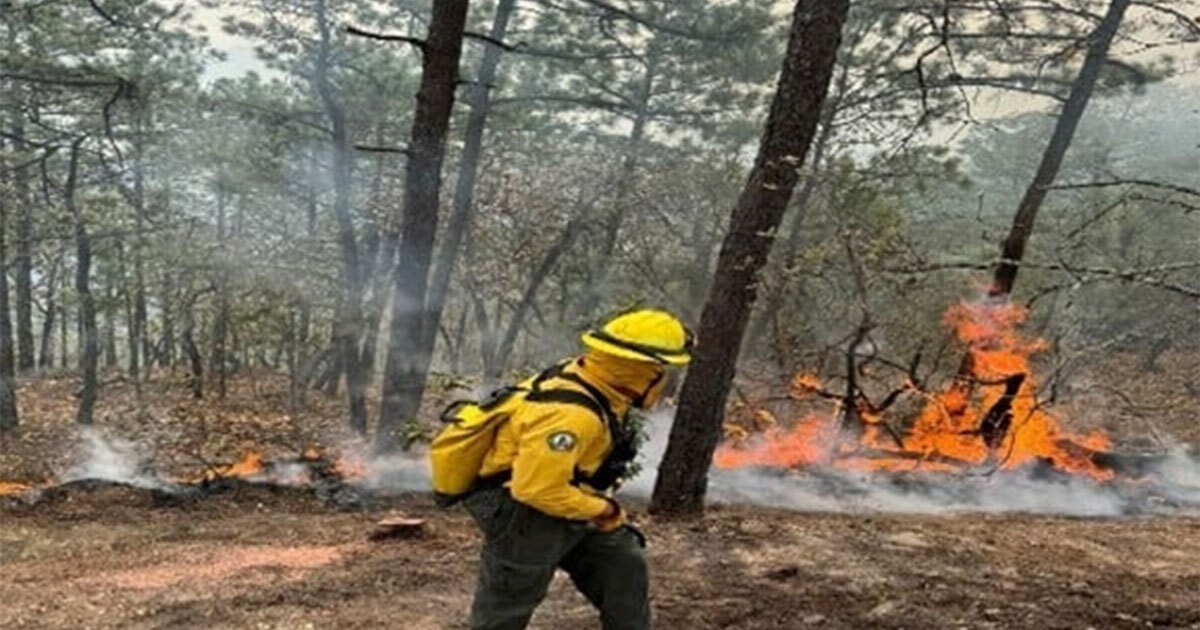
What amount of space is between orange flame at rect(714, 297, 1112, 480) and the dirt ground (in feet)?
10.4

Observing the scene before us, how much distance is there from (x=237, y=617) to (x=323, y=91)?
15121 mm

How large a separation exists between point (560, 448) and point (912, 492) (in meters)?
9.06

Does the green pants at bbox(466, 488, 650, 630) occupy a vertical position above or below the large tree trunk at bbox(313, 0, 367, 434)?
above

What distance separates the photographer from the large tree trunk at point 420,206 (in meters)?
10.3

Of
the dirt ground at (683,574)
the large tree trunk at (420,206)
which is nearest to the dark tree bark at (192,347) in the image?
the large tree trunk at (420,206)

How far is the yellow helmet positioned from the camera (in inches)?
157

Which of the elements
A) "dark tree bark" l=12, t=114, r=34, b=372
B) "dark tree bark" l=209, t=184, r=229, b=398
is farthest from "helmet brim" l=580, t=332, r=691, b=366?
"dark tree bark" l=209, t=184, r=229, b=398

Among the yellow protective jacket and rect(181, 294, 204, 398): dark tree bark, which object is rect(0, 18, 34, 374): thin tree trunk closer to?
rect(181, 294, 204, 398): dark tree bark

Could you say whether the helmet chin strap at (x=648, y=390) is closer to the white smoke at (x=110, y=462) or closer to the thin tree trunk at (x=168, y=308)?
the white smoke at (x=110, y=462)

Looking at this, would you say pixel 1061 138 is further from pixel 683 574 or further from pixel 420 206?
pixel 683 574

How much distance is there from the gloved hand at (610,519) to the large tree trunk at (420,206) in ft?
22.9

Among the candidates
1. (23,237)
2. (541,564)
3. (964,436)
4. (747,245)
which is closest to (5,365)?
(23,237)

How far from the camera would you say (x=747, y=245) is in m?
8.34

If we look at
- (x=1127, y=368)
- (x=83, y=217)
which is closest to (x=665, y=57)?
(x=83, y=217)
